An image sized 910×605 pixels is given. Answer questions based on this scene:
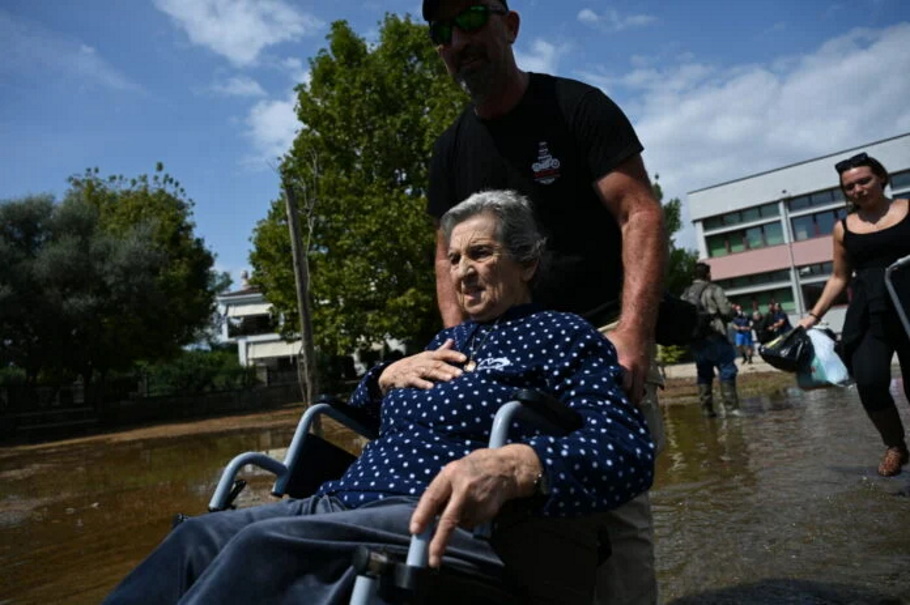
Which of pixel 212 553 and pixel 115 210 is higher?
pixel 115 210

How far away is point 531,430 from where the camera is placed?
2.05 m

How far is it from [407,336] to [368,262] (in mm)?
2847

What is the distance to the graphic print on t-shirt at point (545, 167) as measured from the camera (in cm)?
272

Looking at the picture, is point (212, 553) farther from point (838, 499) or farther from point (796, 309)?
point (796, 309)

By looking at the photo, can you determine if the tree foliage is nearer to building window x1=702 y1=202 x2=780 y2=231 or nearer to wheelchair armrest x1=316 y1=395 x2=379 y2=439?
wheelchair armrest x1=316 y1=395 x2=379 y2=439

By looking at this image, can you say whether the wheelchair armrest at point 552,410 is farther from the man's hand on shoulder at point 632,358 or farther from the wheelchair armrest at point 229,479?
the wheelchair armrest at point 229,479

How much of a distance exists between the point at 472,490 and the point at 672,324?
1.49 m

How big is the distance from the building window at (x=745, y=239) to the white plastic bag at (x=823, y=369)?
55.5 metres

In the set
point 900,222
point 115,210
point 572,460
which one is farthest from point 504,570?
point 115,210

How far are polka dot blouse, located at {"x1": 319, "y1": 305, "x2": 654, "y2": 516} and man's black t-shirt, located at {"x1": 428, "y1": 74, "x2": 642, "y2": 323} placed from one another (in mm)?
389

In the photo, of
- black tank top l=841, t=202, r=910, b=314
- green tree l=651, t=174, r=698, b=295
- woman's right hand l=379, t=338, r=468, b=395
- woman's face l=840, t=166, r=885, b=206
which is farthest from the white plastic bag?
green tree l=651, t=174, r=698, b=295

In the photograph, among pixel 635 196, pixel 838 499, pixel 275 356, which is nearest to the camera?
pixel 635 196

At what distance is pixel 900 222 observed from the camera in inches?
174

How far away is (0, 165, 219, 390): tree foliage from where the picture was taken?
2620 centimetres
